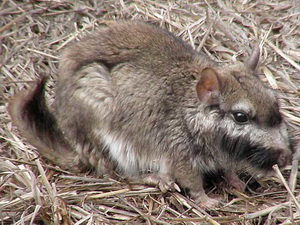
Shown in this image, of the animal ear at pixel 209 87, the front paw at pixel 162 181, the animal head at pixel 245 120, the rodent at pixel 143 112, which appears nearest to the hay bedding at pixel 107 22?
the front paw at pixel 162 181

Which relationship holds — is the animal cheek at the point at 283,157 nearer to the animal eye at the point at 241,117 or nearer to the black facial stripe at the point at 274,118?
the black facial stripe at the point at 274,118

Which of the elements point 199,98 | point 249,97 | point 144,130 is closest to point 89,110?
point 144,130

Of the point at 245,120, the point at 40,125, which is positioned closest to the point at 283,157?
the point at 245,120

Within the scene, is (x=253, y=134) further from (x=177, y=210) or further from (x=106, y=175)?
(x=106, y=175)

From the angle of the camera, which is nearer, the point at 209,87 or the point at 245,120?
the point at 245,120

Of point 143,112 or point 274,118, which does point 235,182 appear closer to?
point 274,118

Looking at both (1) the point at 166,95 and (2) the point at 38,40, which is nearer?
(1) the point at 166,95
